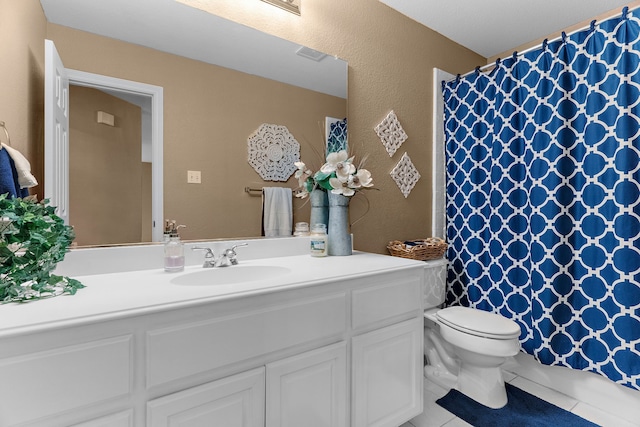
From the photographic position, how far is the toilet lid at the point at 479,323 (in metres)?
1.65

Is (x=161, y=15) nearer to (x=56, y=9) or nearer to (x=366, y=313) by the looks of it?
(x=56, y=9)

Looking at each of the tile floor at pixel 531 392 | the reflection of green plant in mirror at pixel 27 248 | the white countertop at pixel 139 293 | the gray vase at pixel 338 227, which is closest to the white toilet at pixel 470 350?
the tile floor at pixel 531 392

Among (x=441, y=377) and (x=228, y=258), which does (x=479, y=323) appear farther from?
(x=228, y=258)

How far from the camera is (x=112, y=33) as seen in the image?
128 centimetres

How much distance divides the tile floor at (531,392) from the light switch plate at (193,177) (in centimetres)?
157

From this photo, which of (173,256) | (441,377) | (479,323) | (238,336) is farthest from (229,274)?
(441,377)

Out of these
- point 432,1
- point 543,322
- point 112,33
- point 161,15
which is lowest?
point 543,322

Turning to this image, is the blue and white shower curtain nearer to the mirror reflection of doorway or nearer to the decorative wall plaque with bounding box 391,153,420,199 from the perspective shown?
the decorative wall plaque with bounding box 391,153,420,199

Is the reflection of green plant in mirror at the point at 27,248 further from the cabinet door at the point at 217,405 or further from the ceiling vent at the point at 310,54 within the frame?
the ceiling vent at the point at 310,54

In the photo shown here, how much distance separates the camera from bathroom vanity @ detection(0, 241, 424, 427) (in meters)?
0.75

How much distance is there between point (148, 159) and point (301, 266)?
0.80 metres

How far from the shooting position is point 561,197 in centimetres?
176

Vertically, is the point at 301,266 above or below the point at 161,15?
below

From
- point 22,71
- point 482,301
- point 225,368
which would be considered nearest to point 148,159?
point 22,71
